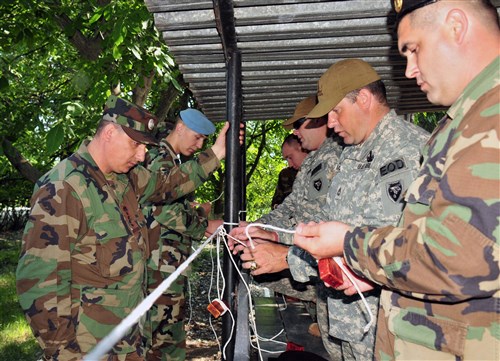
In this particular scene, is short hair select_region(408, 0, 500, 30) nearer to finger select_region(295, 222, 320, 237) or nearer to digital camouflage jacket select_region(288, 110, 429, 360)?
finger select_region(295, 222, 320, 237)

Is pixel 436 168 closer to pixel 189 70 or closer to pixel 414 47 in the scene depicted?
pixel 414 47

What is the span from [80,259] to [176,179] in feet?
5.06

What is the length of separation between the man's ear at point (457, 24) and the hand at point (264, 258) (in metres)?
2.24

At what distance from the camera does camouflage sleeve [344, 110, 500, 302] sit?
4.38 ft

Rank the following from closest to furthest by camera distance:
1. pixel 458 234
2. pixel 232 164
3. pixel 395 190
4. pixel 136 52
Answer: pixel 458 234 < pixel 395 190 < pixel 232 164 < pixel 136 52

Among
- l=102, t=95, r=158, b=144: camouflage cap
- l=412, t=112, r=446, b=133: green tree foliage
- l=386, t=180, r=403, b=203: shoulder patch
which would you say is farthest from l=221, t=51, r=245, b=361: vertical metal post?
l=412, t=112, r=446, b=133: green tree foliage

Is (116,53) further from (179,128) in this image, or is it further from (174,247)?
(174,247)

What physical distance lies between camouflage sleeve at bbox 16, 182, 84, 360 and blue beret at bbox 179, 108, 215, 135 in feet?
7.33

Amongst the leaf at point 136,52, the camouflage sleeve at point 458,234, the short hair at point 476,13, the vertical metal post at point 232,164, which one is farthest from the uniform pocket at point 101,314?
the leaf at point 136,52

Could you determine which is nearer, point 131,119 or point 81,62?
point 131,119

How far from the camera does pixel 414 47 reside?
1.70 meters

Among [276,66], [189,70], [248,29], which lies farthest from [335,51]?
[189,70]

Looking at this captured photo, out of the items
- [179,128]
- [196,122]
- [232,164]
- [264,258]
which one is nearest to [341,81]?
[232,164]

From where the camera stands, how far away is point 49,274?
2.61 metres
